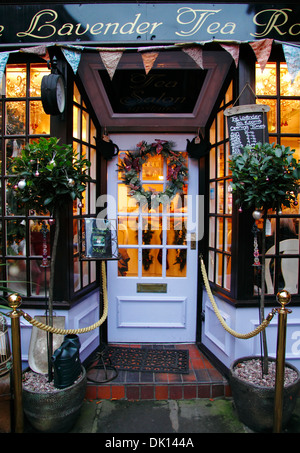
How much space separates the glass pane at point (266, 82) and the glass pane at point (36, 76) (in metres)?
2.26

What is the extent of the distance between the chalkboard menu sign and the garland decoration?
107cm

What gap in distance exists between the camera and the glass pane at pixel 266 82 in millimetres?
2971

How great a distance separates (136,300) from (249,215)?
186 centimetres

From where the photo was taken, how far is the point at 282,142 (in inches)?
121

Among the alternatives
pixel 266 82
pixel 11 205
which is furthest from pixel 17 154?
pixel 266 82

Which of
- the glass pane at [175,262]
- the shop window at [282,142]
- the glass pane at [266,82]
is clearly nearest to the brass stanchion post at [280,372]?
the shop window at [282,142]

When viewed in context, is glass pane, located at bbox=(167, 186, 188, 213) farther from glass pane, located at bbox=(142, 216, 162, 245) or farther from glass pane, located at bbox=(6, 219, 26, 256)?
glass pane, located at bbox=(6, 219, 26, 256)

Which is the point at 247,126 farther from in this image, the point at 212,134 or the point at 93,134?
the point at 93,134

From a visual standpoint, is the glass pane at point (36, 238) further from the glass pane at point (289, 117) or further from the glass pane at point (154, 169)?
the glass pane at point (289, 117)

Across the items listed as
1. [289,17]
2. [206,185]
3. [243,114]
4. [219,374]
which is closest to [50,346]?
[219,374]

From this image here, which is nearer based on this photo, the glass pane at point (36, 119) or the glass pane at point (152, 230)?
the glass pane at point (36, 119)

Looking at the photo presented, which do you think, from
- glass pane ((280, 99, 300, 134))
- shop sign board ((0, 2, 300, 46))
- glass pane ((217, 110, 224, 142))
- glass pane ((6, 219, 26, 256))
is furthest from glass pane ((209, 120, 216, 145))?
glass pane ((6, 219, 26, 256))

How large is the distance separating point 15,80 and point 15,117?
1.32ft

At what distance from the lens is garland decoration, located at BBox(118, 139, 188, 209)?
372 centimetres
